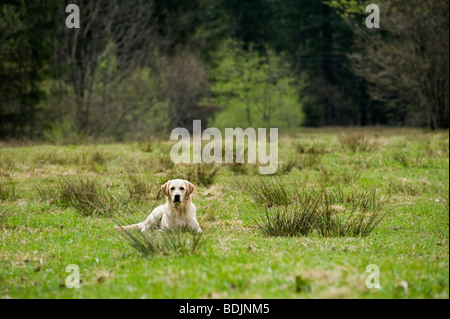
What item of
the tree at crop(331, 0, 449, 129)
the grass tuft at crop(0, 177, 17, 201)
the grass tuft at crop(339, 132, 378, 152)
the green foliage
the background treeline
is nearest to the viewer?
the grass tuft at crop(0, 177, 17, 201)

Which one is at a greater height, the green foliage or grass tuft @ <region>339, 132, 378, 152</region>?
the green foliage

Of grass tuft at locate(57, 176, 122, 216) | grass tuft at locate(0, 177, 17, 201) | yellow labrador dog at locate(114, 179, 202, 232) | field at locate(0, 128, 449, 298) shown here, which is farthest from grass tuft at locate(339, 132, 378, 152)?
grass tuft at locate(0, 177, 17, 201)

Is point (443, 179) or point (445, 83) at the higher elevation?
point (445, 83)

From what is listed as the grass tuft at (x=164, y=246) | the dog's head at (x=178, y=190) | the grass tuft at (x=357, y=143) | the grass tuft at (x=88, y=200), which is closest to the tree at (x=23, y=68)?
the grass tuft at (x=357, y=143)

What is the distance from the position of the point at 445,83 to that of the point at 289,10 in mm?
36484

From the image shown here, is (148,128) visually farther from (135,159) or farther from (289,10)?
(289,10)

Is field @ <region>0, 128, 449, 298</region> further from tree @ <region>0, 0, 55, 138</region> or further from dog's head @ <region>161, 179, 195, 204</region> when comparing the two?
tree @ <region>0, 0, 55, 138</region>

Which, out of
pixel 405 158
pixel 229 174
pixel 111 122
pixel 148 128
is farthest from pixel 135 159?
pixel 148 128

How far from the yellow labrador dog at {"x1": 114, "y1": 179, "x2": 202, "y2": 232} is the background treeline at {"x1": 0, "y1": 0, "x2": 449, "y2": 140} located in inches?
656

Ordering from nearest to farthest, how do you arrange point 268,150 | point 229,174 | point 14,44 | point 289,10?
point 229,174 < point 268,150 < point 14,44 < point 289,10

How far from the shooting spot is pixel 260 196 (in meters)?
10.7

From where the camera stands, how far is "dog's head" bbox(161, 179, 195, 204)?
8102 mm

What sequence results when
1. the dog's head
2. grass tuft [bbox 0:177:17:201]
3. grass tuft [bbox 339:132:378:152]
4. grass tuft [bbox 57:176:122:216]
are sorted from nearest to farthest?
the dog's head
grass tuft [bbox 57:176:122:216]
grass tuft [bbox 0:177:17:201]
grass tuft [bbox 339:132:378:152]

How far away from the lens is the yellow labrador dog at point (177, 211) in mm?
8156
